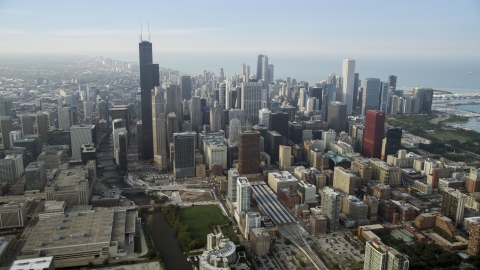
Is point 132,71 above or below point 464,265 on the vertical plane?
above

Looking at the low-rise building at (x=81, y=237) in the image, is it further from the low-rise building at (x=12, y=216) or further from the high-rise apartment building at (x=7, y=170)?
the high-rise apartment building at (x=7, y=170)

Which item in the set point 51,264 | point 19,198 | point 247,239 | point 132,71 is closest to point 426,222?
point 247,239

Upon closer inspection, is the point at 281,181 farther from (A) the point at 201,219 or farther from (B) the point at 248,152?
(A) the point at 201,219

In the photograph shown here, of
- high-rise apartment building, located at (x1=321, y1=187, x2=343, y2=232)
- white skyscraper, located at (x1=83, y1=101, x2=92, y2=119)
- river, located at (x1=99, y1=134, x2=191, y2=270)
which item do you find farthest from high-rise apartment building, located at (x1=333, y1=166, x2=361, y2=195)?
white skyscraper, located at (x1=83, y1=101, x2=92, y2=119)

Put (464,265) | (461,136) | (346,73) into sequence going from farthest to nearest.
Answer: (346,73), (461,136), (464,265)

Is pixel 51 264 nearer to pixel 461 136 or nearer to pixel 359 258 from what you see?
pixel 359 258

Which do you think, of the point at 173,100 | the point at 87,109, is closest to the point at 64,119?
the point at 87,109

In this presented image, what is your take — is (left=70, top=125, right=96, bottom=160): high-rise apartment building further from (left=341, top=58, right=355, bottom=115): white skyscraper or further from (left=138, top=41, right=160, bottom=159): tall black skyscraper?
(left=341, top=58, right=355, bottom=115): white skyscraper
